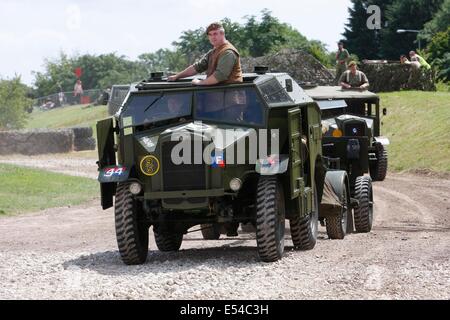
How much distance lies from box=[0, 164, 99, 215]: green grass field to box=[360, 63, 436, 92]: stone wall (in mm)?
13156

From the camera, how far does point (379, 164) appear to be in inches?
967

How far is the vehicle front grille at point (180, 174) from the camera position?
1205 cm

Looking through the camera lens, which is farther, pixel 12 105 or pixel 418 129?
pixel 12 105

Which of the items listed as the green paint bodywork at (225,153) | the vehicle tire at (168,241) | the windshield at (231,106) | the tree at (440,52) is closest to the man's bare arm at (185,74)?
Result: the green paint bodywork at (225,153)

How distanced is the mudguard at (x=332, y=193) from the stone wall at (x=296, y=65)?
2446 cm

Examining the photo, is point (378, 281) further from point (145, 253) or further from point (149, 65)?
point (149, 65)

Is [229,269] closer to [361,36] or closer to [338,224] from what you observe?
[338,224]

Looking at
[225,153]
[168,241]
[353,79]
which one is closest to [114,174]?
[225,153]

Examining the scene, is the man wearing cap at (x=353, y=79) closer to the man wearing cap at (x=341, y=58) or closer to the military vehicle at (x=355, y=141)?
the military vehicle at (x=355, y=141)

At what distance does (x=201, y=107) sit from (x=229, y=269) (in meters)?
2.11
